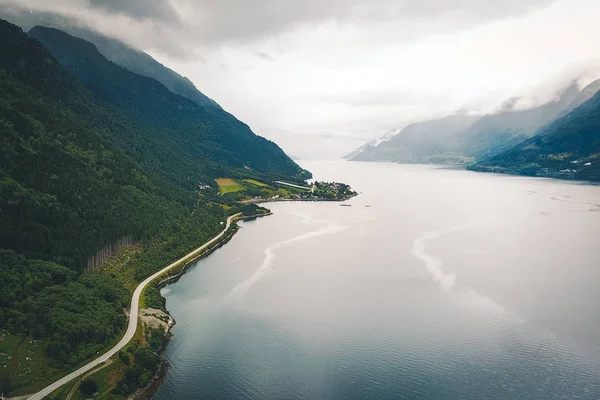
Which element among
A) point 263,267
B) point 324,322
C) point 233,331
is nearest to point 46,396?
point 233,331

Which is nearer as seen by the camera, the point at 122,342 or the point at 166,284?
the point at 122,342

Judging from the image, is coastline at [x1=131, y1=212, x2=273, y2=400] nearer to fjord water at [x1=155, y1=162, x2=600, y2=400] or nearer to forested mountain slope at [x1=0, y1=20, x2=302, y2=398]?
forested mountain slope at [x1=0, y1=20, x2=302, y2=398]

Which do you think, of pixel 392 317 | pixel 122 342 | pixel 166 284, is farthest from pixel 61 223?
pixel 392 317

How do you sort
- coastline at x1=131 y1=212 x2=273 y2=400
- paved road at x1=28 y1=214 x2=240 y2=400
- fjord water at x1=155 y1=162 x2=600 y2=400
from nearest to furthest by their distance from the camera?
paved road at x1=28 y1=214 x2=240 y2=400, coastline at x1=131 y1=212 x2=273 y2=400, fjord water at x1=155 y1=162 x2=600 y2=400

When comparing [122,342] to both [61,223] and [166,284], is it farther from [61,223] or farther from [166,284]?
[61,223]

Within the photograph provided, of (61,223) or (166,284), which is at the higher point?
(61,223)

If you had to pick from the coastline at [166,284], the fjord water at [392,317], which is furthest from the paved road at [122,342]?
the fjord water at [392,317]

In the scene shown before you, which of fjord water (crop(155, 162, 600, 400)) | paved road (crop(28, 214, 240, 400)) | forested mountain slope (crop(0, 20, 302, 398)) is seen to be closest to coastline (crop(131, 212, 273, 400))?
forested mountain slope (crop(0, 20, 302, 398))

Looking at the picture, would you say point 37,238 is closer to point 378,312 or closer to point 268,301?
point 268,301
